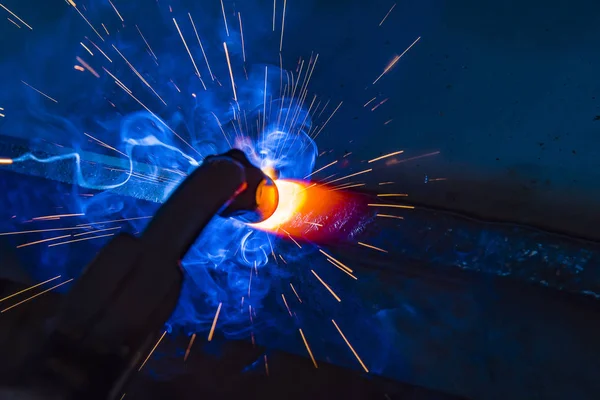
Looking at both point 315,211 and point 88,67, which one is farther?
point 88,67

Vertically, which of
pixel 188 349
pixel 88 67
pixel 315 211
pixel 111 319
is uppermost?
pixel 88 67

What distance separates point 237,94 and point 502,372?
131cm

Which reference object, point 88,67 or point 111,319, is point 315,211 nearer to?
point 111,319

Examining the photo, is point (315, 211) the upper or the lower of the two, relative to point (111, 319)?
upper

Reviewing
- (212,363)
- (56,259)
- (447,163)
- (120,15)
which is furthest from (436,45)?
(56,259)

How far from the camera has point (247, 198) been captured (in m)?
0.92

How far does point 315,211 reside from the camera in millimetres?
1346

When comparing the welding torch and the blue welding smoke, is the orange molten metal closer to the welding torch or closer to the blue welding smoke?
the blue welding smoke

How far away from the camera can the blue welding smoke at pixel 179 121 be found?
51.9 inches

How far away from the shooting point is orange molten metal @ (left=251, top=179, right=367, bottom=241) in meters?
1.33

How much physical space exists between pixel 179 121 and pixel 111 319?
974 millimetres

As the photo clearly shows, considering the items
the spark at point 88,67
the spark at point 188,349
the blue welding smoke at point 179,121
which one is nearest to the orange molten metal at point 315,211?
the blue welding smoke at point 179,121

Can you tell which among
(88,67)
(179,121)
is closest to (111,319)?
(179,121)

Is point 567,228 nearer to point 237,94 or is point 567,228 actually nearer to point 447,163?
point 447,163
